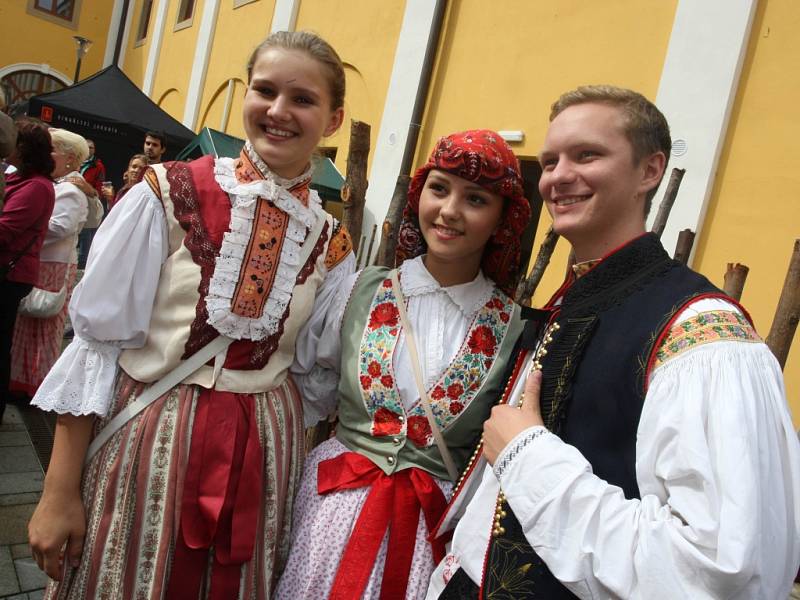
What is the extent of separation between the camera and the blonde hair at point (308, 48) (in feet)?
5.43

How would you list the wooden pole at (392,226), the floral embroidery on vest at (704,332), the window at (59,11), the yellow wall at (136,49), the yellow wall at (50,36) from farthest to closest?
the window at (59,11) < the yellow wall at (50,36) < the yellow wall at (136,49) < the wooden pole at (392,226) < the floral embroidery on vest at (704,332)

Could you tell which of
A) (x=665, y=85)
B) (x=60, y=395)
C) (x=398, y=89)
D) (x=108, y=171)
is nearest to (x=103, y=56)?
(x=108, y=171)

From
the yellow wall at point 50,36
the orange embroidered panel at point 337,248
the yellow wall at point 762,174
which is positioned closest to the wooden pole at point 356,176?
the orange embroidered panel at point 337,248

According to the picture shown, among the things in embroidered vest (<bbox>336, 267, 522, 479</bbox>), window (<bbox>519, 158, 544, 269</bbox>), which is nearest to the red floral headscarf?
embroidered vest (<bbox>336, 267, 522, 479</bbox>)

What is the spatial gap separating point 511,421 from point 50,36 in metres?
20.6

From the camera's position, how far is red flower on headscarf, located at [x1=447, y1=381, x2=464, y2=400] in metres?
1.66

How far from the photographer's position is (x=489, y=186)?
171 centimetres

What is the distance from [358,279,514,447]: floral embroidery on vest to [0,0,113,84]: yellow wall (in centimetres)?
1970

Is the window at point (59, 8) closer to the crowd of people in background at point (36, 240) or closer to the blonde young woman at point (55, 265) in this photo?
the crowd of people in background at point (36, 240)

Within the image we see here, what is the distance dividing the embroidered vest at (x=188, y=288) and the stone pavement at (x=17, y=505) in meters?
1.58

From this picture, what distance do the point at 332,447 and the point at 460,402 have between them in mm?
401

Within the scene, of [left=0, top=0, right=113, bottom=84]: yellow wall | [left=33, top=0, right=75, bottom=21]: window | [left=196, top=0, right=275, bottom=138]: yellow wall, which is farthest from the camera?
[left=33, top=0, right=75, bottom=21]: window

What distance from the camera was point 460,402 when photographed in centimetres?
166

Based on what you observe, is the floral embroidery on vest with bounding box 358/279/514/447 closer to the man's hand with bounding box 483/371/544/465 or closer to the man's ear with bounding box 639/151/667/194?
the man's hand with bounding box 483/371/544/465
